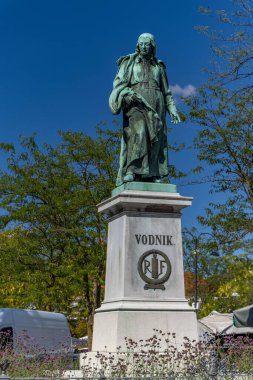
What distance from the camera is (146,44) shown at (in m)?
11.3

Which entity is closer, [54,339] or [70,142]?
[54,339]

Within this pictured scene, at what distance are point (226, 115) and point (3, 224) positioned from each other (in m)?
11.0

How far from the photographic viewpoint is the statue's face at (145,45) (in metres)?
11.3

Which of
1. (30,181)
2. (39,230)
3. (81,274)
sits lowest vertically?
(81,274)

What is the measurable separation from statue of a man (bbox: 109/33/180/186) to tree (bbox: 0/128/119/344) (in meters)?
12.0

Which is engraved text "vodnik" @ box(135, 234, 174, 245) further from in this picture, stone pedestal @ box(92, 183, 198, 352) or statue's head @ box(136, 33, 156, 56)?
statue's head @ box(136, 33, 156, 56)

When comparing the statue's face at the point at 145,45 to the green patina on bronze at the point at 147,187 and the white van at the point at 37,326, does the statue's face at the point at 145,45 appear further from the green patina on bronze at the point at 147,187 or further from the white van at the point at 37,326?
the white van at the point at 37,326

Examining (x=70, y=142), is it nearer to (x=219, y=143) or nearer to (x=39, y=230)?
(x=39, y=230)

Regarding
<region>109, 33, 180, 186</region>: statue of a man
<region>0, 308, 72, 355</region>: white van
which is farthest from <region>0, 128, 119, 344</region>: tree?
<region>109, 33, 180, 186</region>: statue of a man

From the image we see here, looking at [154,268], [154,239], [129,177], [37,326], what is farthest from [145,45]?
[37,326]

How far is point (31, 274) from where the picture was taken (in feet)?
77.9

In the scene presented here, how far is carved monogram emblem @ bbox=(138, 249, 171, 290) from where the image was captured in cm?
990

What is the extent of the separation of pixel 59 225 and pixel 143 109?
1422 centimetres

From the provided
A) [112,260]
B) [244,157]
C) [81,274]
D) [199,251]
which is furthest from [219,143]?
[112,260]
